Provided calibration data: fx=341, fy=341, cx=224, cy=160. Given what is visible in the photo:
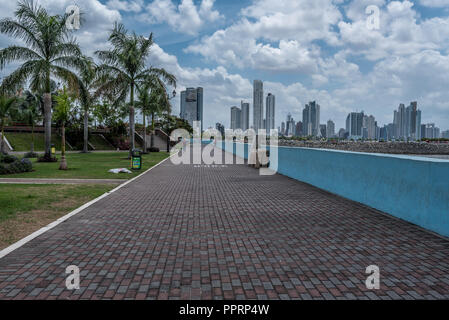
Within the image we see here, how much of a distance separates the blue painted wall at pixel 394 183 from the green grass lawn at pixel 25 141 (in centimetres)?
3581

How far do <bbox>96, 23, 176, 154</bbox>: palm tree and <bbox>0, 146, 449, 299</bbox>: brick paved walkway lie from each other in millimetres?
18474

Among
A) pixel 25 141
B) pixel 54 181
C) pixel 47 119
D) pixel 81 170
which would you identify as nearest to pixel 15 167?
pixel 81 170

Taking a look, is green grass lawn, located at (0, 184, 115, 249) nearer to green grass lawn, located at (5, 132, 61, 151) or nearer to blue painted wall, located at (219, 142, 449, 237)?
blue painted wall, located at (219, 142, 449, 237)

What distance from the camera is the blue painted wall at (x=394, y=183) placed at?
5.91m

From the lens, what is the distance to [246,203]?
28.5 feet

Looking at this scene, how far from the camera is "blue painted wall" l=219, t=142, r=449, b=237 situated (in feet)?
19.4

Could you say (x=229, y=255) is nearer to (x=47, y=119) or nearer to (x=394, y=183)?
(x=394, y=183)

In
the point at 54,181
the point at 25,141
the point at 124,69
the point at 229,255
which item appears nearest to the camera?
the point at 229,255

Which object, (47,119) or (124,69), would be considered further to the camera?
(124,69)

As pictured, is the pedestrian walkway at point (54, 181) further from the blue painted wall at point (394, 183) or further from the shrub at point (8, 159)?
the blue painted wall at point (394, 183)

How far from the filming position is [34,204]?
827cm

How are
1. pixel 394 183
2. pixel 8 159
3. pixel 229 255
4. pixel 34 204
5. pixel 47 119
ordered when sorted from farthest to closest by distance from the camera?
1. pixel 47 119
2. pixel 8 159
3. pixel 34 204
4. pixel 394 183
5. pixel 229 255

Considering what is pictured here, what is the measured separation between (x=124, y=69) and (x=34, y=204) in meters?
19.1
